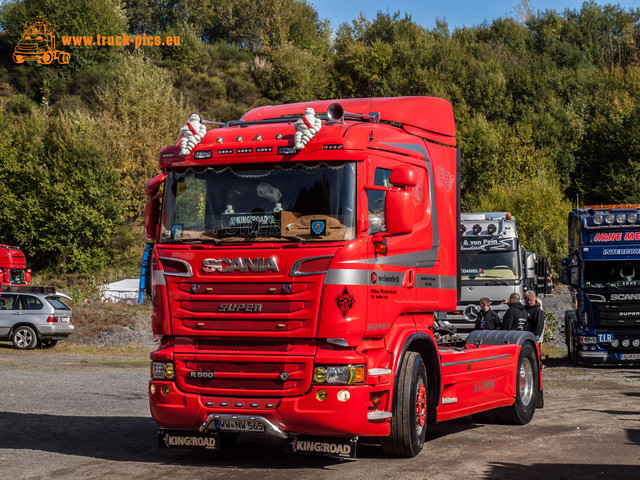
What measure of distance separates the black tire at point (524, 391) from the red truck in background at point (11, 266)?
34762mm

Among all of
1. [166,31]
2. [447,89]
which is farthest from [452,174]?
[166,31]

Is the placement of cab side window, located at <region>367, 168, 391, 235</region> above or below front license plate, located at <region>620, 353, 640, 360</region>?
above

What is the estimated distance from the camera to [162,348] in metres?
9.55

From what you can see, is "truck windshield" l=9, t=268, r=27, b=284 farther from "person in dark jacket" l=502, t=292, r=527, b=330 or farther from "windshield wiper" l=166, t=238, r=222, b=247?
"windshield wiper" l=166, t=238, r=222, b=247

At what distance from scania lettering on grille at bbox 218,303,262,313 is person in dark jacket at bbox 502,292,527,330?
8.71 m

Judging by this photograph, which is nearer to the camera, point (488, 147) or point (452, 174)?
point (452, 174)

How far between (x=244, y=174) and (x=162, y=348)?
6.71 feet

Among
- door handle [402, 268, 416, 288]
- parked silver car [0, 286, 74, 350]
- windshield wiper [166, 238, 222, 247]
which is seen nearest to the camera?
windshield wiper [166, 238, 222, 247]

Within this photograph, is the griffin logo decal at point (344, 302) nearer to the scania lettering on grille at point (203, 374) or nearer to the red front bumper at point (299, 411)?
the red front bumper at point (299, 411)

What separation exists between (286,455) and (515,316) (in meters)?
7.82

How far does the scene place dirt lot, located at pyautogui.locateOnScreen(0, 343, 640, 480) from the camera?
9.01 meters

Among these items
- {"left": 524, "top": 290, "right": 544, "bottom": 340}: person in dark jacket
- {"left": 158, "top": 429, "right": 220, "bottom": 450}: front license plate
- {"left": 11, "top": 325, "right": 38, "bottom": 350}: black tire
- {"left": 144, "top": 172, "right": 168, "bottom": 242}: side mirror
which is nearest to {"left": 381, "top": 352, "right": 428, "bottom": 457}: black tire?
{"left": 158, "top": 429, "right": 220, "bottom": 450}: front license plate

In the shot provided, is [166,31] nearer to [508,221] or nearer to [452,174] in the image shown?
[508,221]

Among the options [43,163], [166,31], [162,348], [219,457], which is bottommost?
[219,457]
